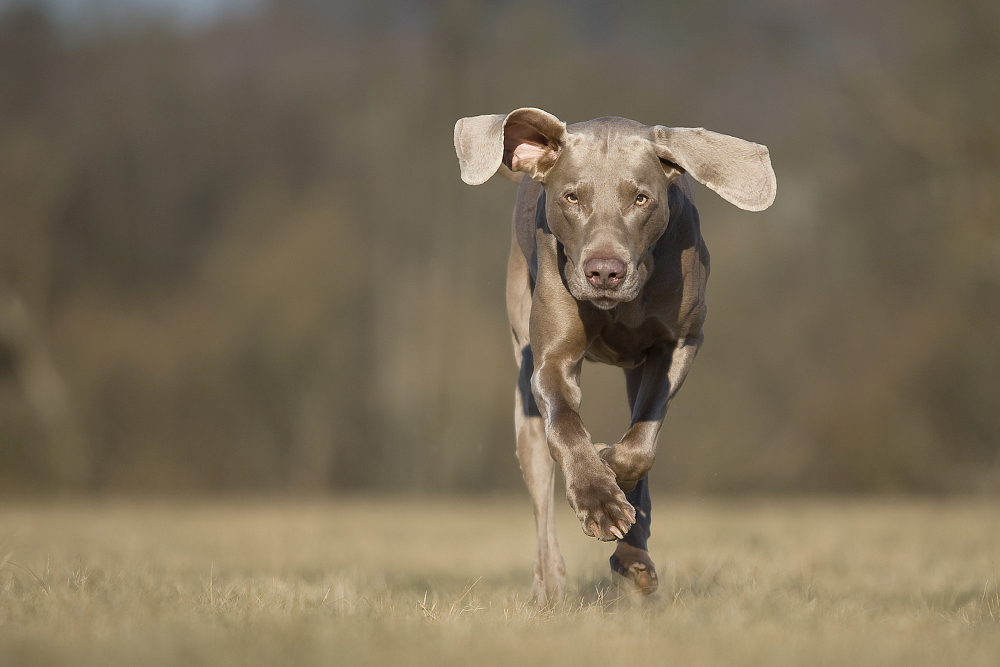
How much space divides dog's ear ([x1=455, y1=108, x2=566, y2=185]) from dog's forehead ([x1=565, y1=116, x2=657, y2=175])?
67 millimetres

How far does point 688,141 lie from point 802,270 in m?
11.0

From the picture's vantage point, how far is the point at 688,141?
344cm

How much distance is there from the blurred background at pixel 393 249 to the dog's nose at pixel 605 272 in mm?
9776

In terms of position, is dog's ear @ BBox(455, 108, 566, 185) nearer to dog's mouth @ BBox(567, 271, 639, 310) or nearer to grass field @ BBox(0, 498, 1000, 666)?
dog's mouth @ BBox(567, 271, 639, 310)

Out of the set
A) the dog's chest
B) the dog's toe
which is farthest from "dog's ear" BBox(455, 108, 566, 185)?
the dog's toe

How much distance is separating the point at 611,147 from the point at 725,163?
352 mm

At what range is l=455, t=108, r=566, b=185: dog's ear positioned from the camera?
11.1 feet

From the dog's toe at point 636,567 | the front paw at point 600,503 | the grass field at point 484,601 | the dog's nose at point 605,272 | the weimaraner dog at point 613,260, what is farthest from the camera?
the dog's toe at point 636,567

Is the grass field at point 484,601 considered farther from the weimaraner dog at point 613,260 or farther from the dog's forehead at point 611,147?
the dog's forehead at point 611,147

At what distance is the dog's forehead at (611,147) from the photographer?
3348 mm

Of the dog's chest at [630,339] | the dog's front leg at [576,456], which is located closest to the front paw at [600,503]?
the dog's front leg at [576,456]

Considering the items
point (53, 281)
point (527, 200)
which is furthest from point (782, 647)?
point (53, 281)

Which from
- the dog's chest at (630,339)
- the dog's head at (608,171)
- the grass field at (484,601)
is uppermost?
the dog's head at (608,171)

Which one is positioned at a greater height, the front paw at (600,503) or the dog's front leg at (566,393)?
the dog's front leg at (566,393)
